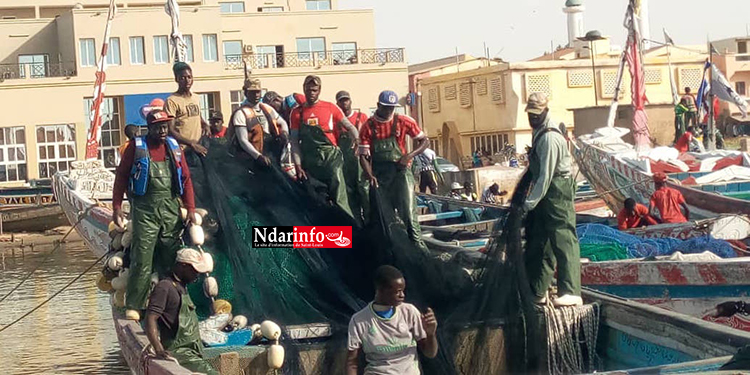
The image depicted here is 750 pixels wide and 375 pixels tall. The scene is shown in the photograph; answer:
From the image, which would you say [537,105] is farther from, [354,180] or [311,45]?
[311,45]

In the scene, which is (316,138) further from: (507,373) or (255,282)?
(507,373)

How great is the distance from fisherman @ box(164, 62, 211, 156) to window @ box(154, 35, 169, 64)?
38.9 m

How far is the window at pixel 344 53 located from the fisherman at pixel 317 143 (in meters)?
42.2

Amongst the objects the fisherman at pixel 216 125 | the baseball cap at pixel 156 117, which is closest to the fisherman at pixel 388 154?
the baseball cap at pixel 156 117

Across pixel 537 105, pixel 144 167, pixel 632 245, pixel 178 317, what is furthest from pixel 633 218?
pixel 178 317

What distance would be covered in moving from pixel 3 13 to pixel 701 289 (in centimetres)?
4936

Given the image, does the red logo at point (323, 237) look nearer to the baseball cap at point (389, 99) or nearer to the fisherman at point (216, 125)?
the baseball cap at point (389, 99)

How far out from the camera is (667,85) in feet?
175

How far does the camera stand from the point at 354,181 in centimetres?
1211

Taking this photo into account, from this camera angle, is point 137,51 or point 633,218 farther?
point 137,51

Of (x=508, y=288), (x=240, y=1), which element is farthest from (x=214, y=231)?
(x=240, y=1)

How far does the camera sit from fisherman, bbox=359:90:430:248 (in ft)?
38.1

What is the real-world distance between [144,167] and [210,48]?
4206 cm

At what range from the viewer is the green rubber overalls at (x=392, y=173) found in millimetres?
11547
